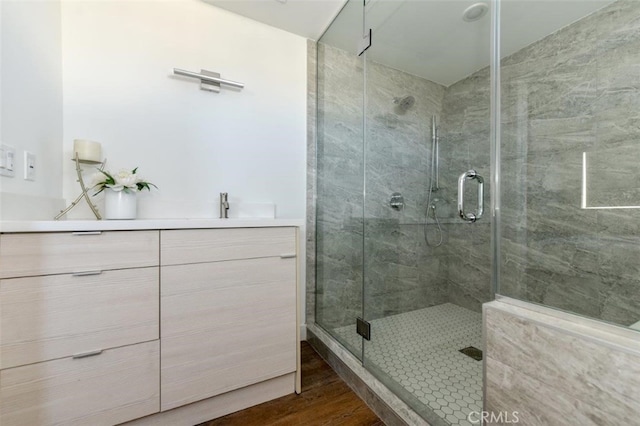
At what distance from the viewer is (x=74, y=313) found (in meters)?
0.90

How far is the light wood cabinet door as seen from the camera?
1051 mm

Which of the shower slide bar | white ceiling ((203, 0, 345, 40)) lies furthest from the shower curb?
white ceiling ((203, 0, 345, 40))

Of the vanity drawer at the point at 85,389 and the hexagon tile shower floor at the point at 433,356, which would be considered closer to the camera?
the vanity drawer at the point at 85,389

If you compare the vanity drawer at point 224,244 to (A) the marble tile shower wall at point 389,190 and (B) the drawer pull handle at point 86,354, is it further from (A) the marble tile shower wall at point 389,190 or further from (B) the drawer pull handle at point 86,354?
(A) the marble tile shower wall at point 389,190

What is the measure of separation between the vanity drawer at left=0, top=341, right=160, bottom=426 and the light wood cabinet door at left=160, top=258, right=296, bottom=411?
0.22 feet

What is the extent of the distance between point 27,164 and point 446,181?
250 centimetres

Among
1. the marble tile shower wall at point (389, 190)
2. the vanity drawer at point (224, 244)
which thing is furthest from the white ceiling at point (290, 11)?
the vanity drawer at point (224, 244)

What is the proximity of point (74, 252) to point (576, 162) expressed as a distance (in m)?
2.60

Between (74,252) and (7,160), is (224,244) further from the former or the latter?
(7,160)

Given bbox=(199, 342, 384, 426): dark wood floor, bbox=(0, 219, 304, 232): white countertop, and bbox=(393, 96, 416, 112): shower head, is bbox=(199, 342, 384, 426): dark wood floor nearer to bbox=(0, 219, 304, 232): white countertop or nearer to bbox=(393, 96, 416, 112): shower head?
bbox=(0, 219, 304, 232): white countertop

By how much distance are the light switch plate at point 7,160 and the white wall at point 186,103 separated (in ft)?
1.22

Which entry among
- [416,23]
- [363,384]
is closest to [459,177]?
[416,23]

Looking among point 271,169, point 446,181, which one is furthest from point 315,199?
point 446,181

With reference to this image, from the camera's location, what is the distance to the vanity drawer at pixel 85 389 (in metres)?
0.83
